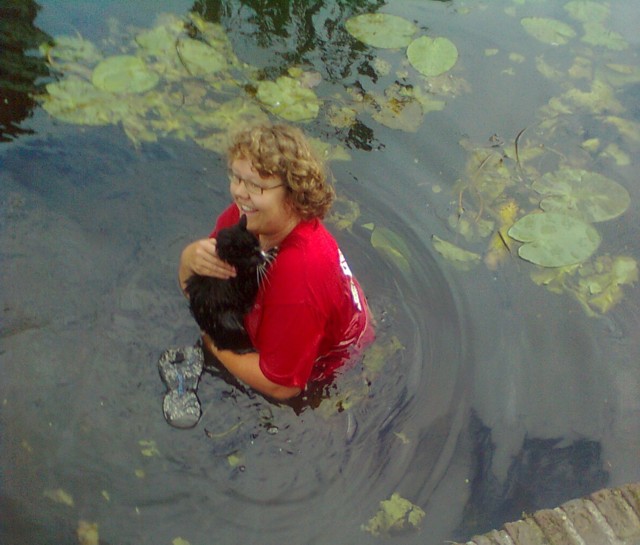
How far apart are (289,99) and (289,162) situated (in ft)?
8.87

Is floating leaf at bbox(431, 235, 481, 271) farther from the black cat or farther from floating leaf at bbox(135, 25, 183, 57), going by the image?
floating leaf at bbox(135, 25, 183, 57)

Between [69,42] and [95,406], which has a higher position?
[69,42]

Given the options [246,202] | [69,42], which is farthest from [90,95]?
[246,202]

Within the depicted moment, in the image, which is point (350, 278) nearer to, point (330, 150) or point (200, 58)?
point (330, 150)

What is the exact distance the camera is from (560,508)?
3.38 metres

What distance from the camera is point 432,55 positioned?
581cm

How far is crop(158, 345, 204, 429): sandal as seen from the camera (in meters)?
3.41

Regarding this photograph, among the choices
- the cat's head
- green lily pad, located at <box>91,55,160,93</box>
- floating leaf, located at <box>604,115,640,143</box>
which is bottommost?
green lily pad, located at <box>91,55,160,93</box>

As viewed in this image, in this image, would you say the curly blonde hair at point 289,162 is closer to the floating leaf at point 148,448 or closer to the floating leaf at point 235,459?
the floating leaf at point 235,459

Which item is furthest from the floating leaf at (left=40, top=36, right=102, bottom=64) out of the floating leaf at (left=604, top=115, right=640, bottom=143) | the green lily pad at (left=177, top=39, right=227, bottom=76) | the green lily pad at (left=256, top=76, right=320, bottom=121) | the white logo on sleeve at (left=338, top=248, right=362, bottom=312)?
the floating leaf at (left=604, top=115, right=640, bottom=143)

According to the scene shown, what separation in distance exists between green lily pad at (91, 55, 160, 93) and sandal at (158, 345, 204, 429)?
2.53 metres

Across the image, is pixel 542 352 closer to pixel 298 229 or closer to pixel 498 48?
pixel 298 229

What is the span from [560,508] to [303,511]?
1.36 meters

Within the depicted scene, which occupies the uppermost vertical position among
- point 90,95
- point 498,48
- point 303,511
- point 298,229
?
point 298,229
